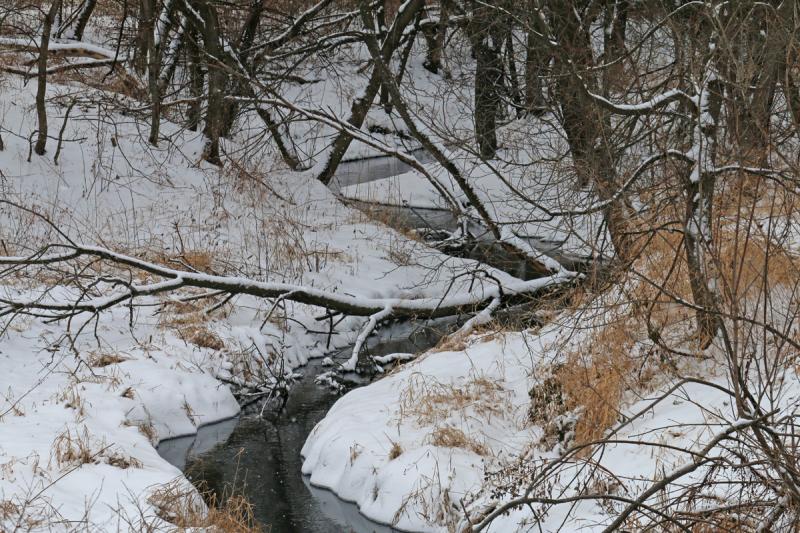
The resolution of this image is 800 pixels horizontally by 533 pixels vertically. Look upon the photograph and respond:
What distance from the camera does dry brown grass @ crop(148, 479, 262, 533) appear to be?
5.56 m

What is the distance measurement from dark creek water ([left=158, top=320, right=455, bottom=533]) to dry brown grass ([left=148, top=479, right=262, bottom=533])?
0.22 meters

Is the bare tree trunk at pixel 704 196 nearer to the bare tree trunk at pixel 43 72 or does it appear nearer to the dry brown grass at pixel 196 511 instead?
the dry brown grass at pixel 196 511

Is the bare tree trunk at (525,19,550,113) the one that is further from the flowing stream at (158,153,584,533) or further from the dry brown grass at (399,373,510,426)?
the flowing stream at (158,153,584,533)

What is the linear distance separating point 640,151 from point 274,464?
5471 millimetres

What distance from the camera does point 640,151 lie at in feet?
32.9

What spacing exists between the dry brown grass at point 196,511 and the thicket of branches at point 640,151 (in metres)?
1.92

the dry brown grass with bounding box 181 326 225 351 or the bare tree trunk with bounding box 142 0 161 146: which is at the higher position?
the bare tree trunk with bounding box 142 0 161 146

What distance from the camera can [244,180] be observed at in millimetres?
13672

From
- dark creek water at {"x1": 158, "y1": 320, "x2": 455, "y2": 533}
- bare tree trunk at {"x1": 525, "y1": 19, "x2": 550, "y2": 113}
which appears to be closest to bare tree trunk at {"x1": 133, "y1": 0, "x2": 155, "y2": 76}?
bare tree trunk at {"x1": 525, "y1": 19, "x2": 550, "y2": 113}

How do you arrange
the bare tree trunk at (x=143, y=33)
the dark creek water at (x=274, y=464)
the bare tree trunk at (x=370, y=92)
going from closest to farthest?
the dark creek water at (x=274, y=464)
the bare tree trunk at (x=370, y=92)
the bare tree trunk at (x=143, y=33)

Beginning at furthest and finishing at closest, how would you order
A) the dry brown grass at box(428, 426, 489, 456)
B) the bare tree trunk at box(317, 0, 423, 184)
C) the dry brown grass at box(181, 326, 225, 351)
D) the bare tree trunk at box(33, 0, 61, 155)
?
1. the bare tree trunk at box(317, 0, 423, 184)
2. the bare tree trunk at box(33, 0, 61, 155)
3. the dry brown grass at box(181, 326, 225, 351)
4. the dry brown grass at box(428, 426, 489, 456)

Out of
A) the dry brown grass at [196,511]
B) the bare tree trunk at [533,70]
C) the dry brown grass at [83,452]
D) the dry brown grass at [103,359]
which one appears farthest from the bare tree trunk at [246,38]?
the dry brown grass at [196,511]

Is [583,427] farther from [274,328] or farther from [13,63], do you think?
[13,63]

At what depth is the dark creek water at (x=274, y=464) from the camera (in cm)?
627
